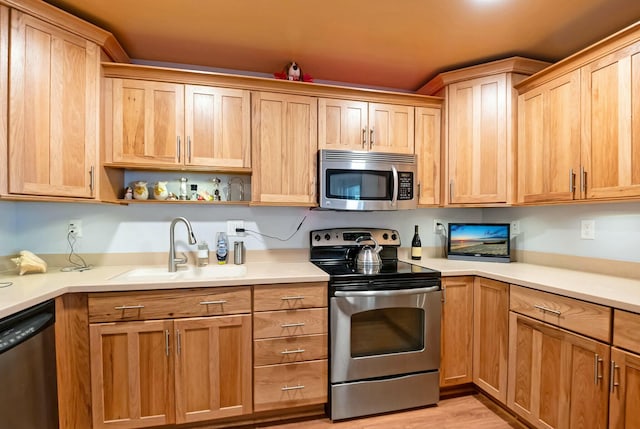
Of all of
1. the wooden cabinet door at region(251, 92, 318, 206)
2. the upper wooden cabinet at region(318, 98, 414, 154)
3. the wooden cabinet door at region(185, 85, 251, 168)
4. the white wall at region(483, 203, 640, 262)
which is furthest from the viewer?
the upper wooden cabinet at region(318, 98, 414, 154)

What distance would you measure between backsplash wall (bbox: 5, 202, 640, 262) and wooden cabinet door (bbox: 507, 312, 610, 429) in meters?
0.73

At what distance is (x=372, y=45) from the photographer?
6.59 ft

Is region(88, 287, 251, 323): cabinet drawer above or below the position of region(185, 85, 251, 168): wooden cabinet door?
below

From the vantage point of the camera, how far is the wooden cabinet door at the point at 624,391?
122cm

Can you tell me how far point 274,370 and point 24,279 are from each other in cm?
149

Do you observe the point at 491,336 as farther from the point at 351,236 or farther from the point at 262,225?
the point at 262,225

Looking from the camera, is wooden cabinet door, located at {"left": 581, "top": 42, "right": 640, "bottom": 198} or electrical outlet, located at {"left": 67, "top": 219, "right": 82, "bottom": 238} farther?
electrical outlet, located at {"left": 67, "top": 219, "right": 82, "bottom": 238}

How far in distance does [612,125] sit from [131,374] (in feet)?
9.55

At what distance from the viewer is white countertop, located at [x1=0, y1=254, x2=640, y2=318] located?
133 cm

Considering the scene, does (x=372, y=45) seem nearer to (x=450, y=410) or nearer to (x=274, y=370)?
(x=274, y=370)

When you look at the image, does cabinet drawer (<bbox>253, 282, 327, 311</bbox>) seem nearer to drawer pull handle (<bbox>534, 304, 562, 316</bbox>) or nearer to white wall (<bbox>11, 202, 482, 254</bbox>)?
white wall (<bbox>11, 202, 482, 254</bbox>)

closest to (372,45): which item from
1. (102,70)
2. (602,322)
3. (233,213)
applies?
(233,213)

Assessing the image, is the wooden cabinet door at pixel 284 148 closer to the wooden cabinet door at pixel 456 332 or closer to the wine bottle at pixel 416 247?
the wine bottle at pixel 416 247

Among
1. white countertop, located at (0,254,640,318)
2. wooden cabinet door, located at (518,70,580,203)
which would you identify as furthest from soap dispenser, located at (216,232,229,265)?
wooden cabinet door, located at (518,70,580,203)
